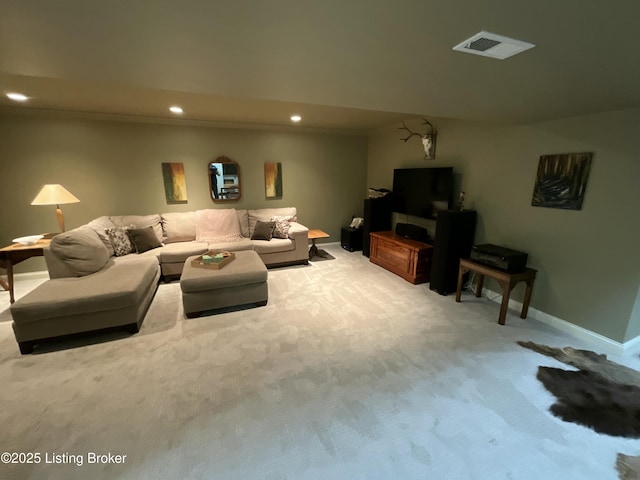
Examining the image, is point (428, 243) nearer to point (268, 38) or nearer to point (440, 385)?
point (440, 385)

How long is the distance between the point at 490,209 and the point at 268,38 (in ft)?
10.2

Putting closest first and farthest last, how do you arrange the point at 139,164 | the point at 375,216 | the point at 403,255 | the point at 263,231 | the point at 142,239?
the point at 142,239
the point at 403,255
the point at 139,164
the point at 263,231
the point at 375,216

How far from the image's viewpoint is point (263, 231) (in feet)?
14.5

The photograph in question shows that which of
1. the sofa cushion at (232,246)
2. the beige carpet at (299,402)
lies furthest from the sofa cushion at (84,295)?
the sofa cushion at (232,246)

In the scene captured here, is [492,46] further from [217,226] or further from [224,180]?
[224,180]

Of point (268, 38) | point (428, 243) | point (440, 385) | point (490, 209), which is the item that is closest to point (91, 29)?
point (268, 38)

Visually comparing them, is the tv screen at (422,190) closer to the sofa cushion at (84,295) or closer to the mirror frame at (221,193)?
the mirror frame at (221,193)

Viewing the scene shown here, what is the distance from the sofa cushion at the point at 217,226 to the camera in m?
4.40

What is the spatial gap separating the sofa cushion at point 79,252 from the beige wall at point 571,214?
4.47 m

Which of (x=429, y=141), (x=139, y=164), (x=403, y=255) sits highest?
(x=429, y=141)

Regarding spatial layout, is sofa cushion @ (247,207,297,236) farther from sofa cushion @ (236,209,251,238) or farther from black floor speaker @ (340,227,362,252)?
black floor speaker @ (340,227,362,252)

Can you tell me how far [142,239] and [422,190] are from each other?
4.10m

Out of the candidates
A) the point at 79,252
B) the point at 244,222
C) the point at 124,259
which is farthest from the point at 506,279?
the point at 124,259

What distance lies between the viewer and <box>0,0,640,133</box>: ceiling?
98 centimetres
